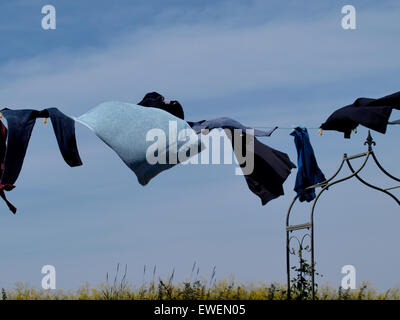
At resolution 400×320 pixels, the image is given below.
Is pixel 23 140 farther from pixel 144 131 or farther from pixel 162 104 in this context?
pixel 162 104

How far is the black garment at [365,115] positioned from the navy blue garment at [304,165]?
1.09 feet

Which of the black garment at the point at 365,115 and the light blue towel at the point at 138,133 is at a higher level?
the black garment at the point at 365,115

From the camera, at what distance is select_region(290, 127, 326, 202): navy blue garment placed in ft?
27.7

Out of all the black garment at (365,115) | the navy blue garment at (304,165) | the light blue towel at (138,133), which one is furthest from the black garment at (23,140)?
the black garment at (365,115)

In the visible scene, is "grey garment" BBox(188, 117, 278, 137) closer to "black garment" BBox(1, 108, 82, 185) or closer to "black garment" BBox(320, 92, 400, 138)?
"black garment" BBox(320, 92, 400, 138)

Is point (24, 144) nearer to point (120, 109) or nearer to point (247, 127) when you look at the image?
point (120, 109)

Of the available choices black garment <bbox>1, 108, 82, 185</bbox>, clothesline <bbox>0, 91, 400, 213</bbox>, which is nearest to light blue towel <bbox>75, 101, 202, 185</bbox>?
clothesline <bbox>0, 91, 400, 213</bbox>

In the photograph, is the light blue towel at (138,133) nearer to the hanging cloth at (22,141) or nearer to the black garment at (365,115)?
the hanging cloth at (22,141)

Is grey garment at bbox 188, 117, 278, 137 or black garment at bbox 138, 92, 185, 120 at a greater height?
black garment at bbox 138, 92, 185, 120

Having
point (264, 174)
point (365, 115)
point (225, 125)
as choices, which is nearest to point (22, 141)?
point (225, 125)

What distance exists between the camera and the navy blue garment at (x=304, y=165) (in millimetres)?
8430

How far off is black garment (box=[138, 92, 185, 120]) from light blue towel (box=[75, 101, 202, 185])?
0.62 meters
